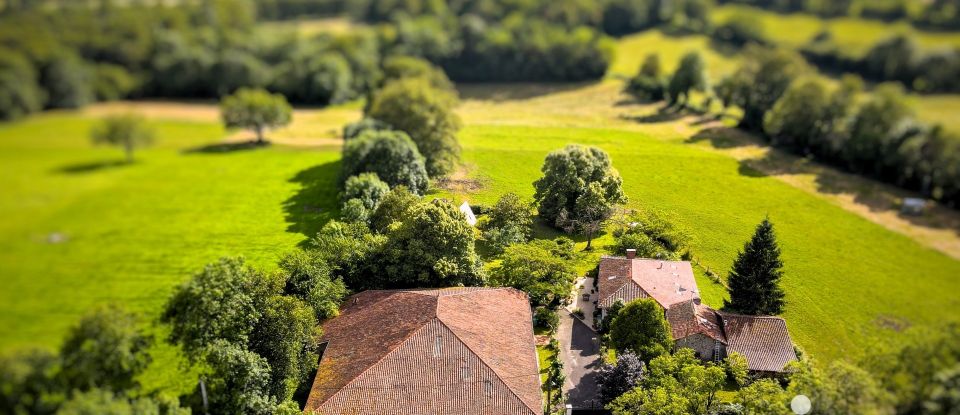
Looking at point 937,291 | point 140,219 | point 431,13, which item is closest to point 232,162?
point 140,219

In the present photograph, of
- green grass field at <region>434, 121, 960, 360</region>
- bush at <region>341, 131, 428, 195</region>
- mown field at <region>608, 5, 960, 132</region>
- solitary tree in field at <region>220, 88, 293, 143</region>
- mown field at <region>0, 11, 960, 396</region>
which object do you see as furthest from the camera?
mown field at <region>608, 5, 960, 132</region>

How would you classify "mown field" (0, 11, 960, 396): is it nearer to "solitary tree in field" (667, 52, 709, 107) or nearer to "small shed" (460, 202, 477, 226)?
"small shed" (460, 202, 477, 226)

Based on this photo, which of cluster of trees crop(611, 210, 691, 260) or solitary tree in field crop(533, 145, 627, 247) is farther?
solitary tree in field crop(533, 145, 627, 247)

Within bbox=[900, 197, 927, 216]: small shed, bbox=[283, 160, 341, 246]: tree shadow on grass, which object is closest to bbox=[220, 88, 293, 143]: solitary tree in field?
bbox=[283, 160, 341, 246]: tree shadow on grass

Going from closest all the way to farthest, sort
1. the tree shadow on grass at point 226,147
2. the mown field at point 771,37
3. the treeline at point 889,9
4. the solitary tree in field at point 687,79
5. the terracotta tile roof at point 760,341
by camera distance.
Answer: the terracotta tile roof at point 760,341
the tree shadow on grass at point 226,147
the solitary tree in field at point 687,79
the mown field at point 771,37
the treeline at point 889,9

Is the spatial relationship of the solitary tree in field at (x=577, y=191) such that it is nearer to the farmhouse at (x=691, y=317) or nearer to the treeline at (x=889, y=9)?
the farmhouse at (x=691, y=317)

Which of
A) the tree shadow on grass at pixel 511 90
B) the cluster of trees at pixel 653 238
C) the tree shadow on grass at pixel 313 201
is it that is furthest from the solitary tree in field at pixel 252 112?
the cluster of trees at pixel 653 238

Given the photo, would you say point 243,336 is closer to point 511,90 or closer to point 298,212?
point 298,212

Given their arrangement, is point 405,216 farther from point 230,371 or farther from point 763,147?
point 763,147
